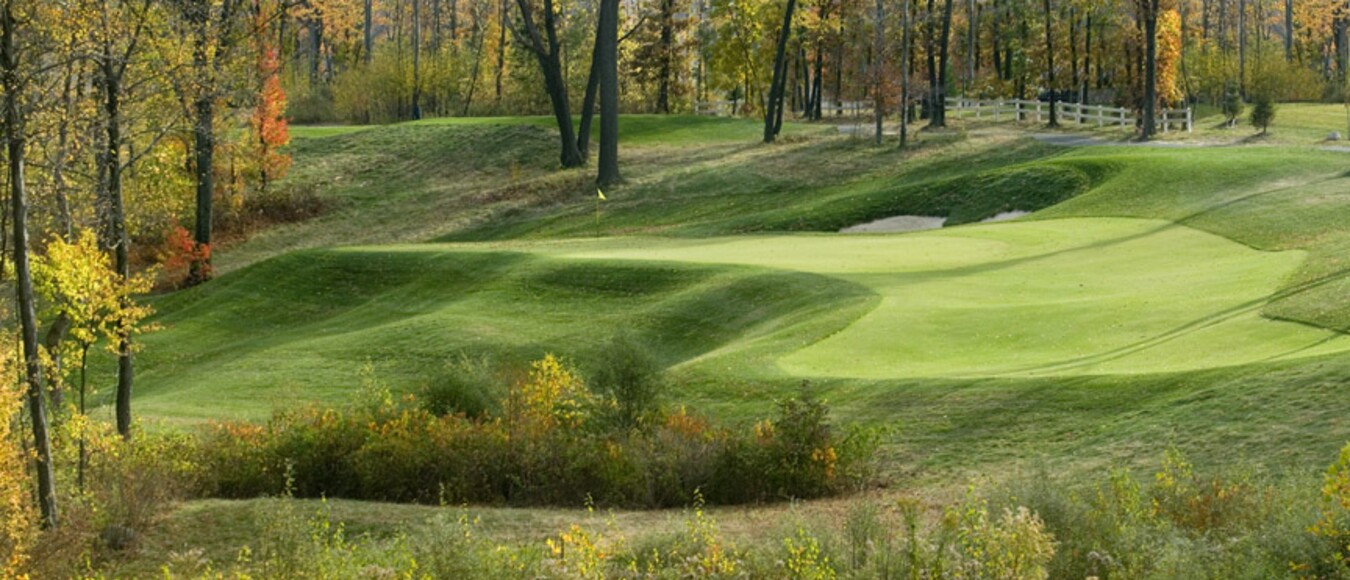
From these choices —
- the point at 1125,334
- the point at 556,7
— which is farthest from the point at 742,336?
the point at 556,7

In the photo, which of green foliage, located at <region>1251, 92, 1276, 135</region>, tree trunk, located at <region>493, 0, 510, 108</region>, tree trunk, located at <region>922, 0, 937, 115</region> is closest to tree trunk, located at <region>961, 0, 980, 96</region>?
tree trunk, located at <region>922, 0, 937, 115</region>

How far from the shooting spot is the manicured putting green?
19.4 m

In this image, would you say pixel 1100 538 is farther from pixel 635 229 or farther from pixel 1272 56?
pixel 1272 56

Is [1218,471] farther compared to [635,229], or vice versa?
[635,229]

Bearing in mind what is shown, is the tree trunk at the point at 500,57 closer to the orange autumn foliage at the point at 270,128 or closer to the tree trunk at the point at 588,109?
the tree trunk at the point at 588,109

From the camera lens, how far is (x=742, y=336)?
83.3 ft

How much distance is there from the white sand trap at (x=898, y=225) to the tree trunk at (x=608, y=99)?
1457cm

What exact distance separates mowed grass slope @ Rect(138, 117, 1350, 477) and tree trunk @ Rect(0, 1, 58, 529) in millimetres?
8796

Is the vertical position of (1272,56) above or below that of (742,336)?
above

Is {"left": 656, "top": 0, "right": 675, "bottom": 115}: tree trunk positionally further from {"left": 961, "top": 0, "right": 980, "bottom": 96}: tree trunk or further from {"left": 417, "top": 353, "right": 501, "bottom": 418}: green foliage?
{"left": 417, "top": 353, "right": 501, "bottom": 418}: green foliage

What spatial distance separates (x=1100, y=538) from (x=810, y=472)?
5.04m

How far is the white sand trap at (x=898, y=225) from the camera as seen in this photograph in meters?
41.5

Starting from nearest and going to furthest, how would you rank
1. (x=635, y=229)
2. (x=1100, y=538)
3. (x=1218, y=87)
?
(x=1100, y=538), (x=635, y=229), (x=1218, y=87)

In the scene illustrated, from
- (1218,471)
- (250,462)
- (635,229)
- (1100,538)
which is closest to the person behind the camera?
(1100,538)
